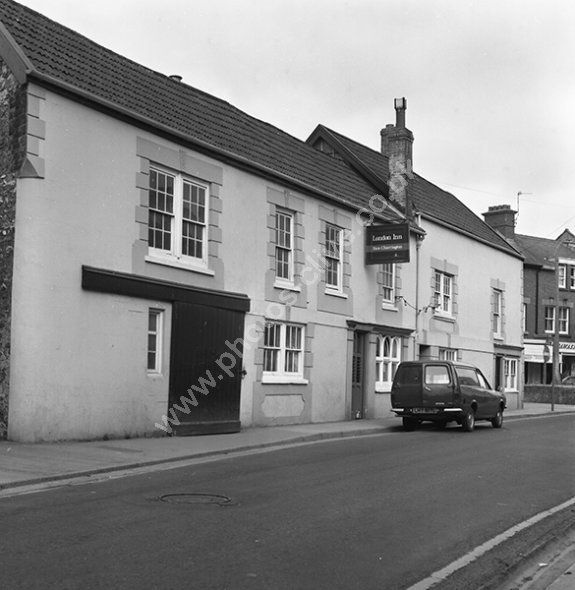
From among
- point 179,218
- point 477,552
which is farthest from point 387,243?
point 477,552

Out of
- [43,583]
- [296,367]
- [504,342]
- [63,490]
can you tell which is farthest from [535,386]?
[43,583]

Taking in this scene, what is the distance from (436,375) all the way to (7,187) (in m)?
11.8

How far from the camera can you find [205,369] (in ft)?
58.2

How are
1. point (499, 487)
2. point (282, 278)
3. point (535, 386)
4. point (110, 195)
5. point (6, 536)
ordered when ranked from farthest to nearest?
1. point (535, 386)
2. point (282, 278)
3. point (110, 195)
4. point (499, 487)
5. point (6, 536)

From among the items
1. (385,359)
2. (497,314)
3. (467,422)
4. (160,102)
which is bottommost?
(467,422)

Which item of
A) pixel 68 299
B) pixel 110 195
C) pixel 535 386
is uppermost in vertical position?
pixel 110 195

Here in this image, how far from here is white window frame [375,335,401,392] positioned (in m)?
25.5

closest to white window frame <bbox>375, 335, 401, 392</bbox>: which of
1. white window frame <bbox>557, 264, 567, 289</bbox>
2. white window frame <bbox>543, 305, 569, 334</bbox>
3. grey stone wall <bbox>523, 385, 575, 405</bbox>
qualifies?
grey stone wall <bbox>523, 385, 575, 405</bbox>

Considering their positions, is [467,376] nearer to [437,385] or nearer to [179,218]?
[437,385]

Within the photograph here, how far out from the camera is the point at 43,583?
585 centimetres

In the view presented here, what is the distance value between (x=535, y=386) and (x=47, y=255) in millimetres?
35664

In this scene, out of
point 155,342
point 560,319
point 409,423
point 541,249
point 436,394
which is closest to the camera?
point 155,342

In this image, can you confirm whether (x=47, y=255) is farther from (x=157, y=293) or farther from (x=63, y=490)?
(x=63, y=490)

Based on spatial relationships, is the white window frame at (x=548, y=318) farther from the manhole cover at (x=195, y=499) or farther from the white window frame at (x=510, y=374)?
the manhole cover at (x=195, y=499)
